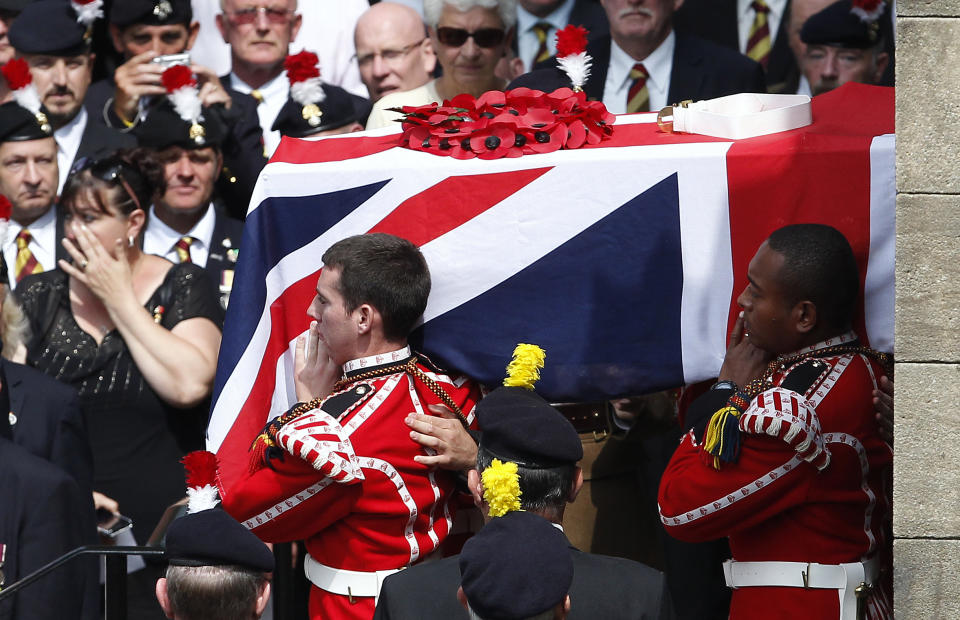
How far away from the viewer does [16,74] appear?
250 inches

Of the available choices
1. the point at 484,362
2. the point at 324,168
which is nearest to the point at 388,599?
the point at 484,362

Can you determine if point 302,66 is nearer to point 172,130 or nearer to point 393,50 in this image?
point 393,50

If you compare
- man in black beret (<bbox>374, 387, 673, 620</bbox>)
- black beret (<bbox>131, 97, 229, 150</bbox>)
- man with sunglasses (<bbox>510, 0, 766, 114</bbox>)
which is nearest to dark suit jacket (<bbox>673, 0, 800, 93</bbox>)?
man with sunglasses (<bbox>510, 0, 766, 114</bbox>)

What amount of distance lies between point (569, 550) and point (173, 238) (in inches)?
133

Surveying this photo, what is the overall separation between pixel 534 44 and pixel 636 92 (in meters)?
0.62

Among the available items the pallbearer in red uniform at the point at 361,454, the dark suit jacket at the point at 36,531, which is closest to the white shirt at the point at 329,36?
the dark suit jacket at the point at 36,531

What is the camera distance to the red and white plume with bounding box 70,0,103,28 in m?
6.73

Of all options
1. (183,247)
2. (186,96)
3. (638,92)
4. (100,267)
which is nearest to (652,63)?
(638,92)

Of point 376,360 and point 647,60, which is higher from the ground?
point 647,60

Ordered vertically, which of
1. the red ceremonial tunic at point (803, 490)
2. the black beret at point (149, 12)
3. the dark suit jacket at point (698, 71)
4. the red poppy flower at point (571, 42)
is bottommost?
the red ceremonial tunic at point (803, 490)

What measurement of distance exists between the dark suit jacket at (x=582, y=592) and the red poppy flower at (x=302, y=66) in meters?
3.33

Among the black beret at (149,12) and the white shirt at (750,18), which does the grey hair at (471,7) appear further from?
the black beret at (149,12)

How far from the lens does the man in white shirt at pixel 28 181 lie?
243 inches

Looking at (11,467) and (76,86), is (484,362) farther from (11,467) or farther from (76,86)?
(76,86)
